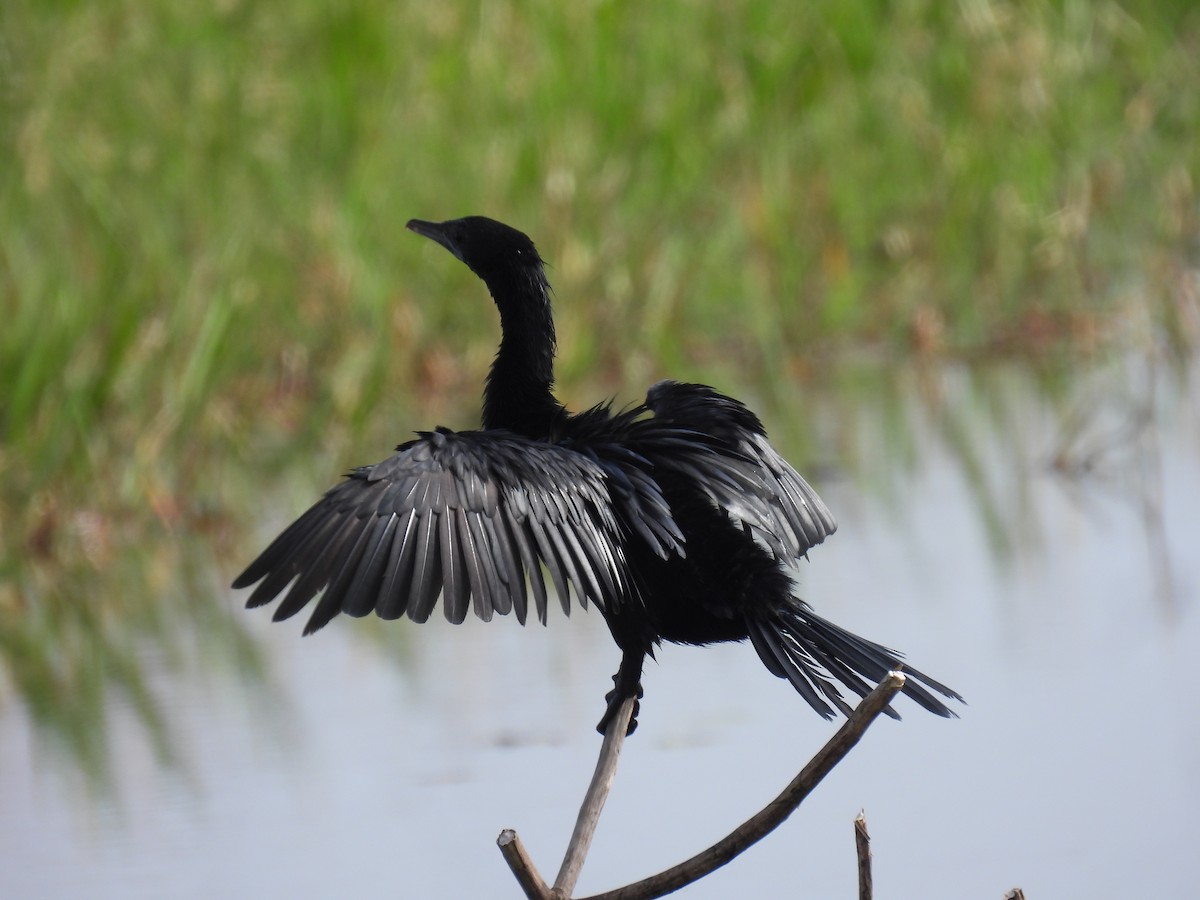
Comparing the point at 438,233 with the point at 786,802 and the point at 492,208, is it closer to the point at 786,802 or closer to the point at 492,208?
the point at 786,802

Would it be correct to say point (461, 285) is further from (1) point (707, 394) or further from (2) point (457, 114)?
(1) point (707, 394)

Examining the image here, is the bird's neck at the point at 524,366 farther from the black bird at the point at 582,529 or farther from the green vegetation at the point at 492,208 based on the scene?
the green vegetation at the point at 492,208

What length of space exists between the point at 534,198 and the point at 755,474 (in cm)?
419

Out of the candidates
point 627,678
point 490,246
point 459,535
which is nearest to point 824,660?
point 627,678

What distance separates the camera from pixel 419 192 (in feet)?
24.3

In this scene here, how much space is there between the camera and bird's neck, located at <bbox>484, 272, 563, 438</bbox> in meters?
3.61

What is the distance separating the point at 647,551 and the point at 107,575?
131 inches

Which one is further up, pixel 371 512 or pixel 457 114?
pixel 457 114

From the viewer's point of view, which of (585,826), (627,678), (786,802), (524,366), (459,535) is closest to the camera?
(786,802)

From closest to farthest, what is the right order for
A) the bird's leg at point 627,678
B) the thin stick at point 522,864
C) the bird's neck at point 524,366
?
the thin stick at point 522,864 → the bird's leg at point 627,678 → the bird's neck at point 524,366

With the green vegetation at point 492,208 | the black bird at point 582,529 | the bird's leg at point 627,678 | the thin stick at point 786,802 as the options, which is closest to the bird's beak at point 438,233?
the black bird at point 582,529

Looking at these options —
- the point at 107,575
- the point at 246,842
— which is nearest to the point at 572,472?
the point at 246,842

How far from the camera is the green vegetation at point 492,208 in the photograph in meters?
6.29

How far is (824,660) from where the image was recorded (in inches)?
121
